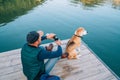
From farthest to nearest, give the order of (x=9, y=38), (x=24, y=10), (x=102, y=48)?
1. (x=24, y=10)
2. (x=9, y=38)
3. (x=102, y=48)

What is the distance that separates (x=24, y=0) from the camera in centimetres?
2156

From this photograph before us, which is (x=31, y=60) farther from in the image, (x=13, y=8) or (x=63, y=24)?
(x=13, y=8)

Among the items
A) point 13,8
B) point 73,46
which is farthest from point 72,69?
point 13,8

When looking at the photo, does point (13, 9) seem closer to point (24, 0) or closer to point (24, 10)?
point (24, 10)

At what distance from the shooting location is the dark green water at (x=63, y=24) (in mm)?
10134

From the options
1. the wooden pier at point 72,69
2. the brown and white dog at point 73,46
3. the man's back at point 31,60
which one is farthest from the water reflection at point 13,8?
the man's back at point 31,60

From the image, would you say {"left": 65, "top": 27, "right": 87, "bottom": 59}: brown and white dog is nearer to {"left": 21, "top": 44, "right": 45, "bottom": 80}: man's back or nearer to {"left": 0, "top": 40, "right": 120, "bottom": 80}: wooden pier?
{"left": 0, "top": 40, "right": 120, "bottom": 80}: wooden pier

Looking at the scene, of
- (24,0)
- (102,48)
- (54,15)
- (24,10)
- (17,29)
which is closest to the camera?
(102,48)

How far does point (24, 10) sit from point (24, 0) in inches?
184

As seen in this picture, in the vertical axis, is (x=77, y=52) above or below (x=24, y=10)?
above

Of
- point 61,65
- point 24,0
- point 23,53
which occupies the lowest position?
point 24,0

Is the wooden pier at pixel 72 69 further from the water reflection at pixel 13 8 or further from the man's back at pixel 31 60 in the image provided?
the water reflection at pixel 13 8

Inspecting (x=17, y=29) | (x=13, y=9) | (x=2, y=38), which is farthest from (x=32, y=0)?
(x=2, y=38)

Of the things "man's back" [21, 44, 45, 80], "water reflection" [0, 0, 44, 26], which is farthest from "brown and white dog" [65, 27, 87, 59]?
"water reflection" [0, 0, 44, 26]
